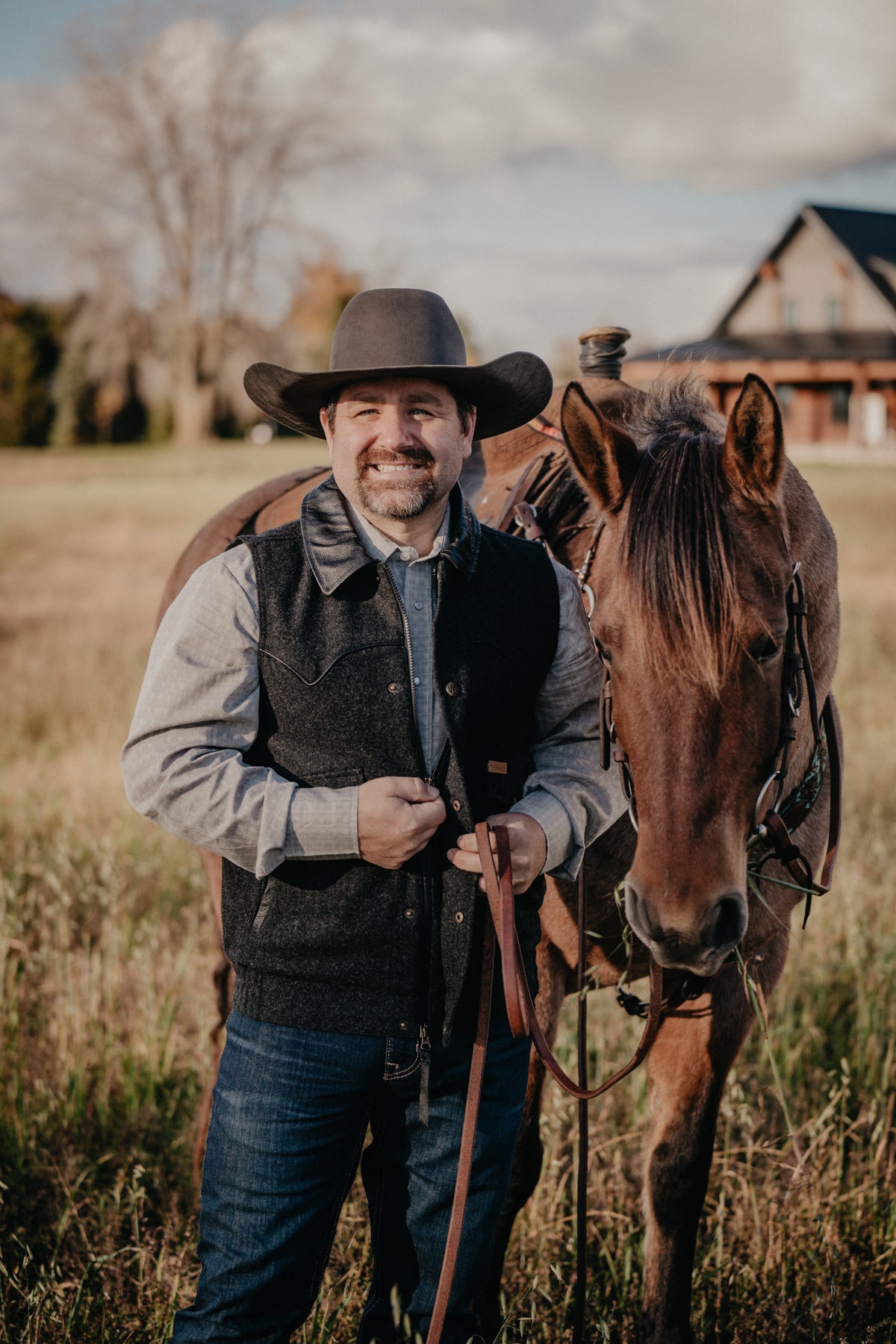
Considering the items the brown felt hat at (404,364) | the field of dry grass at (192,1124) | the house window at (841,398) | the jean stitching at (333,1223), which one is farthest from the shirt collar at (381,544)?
the house window at (841,398)

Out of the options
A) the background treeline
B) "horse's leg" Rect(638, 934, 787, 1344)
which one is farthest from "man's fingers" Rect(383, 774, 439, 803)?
the background treeline

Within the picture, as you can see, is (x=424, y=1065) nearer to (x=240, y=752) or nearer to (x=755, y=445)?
(x=240, y=752)

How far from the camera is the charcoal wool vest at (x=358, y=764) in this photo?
1.87 meters

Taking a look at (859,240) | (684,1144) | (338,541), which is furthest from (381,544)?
(859,240)

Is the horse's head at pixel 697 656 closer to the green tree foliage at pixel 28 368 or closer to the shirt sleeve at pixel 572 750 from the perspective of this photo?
the shirt sleeve at pixel 572 750

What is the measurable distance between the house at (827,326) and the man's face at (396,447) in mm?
33177

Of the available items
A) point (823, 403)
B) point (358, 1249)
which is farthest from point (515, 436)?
point (823, 403)

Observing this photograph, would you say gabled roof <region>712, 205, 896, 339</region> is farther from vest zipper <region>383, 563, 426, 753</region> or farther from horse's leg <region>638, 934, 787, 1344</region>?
vest zipper <region>383, 563, 426, 753</region>

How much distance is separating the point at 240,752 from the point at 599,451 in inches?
34.5

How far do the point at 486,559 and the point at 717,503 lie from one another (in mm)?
452

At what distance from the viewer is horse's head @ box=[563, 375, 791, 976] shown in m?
1.75

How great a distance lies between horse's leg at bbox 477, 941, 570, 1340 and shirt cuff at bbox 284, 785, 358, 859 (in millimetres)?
902

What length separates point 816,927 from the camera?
4.41m

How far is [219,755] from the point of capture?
73.2 inches
